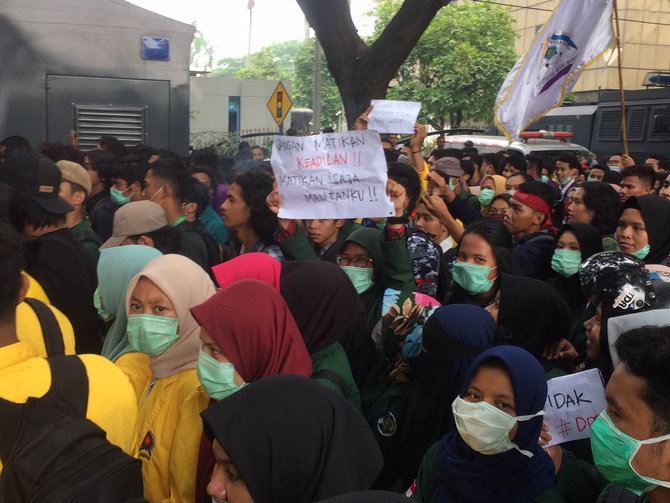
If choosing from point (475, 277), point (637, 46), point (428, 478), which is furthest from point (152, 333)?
point (637, 46)

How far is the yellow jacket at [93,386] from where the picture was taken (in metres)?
1.67

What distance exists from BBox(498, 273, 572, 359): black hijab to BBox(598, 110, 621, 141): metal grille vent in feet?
51.0

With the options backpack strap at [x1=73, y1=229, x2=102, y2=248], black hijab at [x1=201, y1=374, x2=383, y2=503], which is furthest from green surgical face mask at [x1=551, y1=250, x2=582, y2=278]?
black hijab at [x1=201, y1=374, x2=383, y2=503]

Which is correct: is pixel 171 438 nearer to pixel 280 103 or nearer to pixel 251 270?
pixel 251 270

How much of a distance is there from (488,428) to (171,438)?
1.09 metres

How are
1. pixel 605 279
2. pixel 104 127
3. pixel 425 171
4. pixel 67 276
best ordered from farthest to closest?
pixel 104 127
pixel 425 171
pixel 67 276
pixel 605 279

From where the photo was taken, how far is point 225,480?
1691 millimetres

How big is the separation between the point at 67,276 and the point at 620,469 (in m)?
2.60

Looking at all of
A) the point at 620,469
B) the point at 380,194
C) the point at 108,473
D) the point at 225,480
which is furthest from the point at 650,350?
the point at 380,194

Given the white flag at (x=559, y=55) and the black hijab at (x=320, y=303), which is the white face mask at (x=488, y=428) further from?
the white flag at (x=559, y=55)

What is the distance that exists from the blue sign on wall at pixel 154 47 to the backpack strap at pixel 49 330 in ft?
22.9

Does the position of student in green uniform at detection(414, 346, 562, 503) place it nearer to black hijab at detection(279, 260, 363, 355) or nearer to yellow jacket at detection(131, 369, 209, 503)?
black hijab at detection(279, 260, 363, 355)

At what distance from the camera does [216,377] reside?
2.33 metres

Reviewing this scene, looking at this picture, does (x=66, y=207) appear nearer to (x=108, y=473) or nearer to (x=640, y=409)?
(x=108, y=473)
